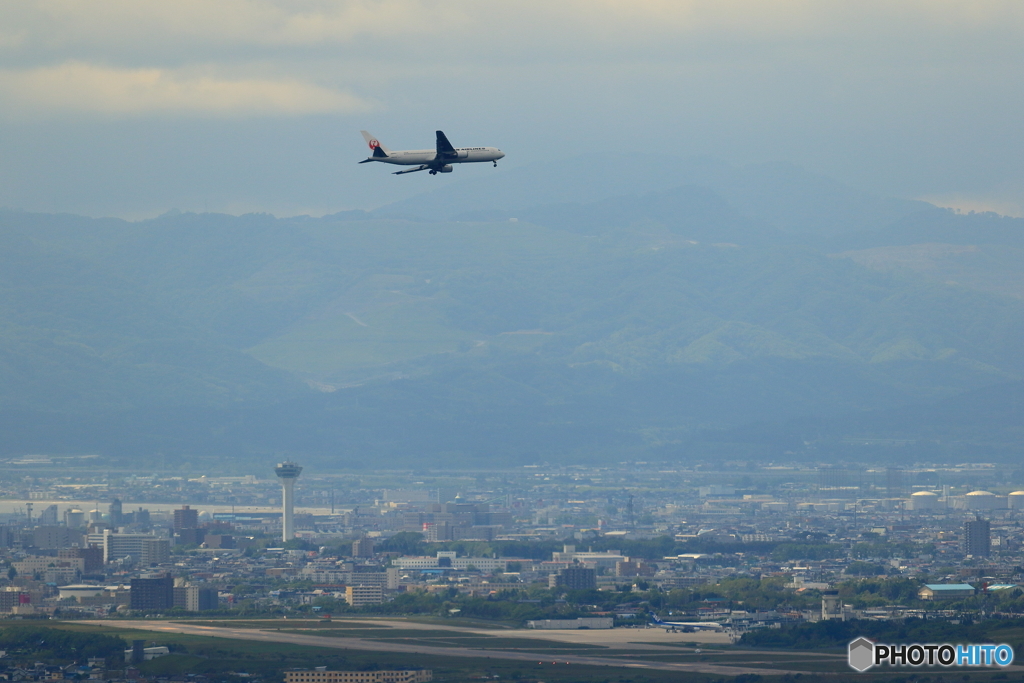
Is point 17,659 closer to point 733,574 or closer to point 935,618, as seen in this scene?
point 935,618

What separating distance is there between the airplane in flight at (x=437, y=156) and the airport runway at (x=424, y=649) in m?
18.1

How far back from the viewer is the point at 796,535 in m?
165

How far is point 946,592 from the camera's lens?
347ft

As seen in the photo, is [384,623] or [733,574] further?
[733,574]

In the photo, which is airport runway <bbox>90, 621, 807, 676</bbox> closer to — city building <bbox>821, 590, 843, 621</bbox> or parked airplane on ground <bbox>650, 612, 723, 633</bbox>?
parked airplane on ground <bbox>650, 612, 723, 633</bbox>

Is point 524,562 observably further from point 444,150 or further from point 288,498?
point 444,150

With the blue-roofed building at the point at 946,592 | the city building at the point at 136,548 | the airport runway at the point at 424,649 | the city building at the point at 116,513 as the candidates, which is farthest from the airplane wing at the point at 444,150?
the city building at the point at 116,513

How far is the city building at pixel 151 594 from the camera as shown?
363ft

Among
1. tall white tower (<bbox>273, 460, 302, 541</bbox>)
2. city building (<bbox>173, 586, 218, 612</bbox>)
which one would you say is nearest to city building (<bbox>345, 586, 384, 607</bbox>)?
city building (<bbox>173, 586, 218, 612</bbox>)

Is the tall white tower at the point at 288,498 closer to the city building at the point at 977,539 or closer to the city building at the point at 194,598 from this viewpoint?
the city building at the point at 977,539

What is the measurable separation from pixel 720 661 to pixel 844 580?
39.2 m

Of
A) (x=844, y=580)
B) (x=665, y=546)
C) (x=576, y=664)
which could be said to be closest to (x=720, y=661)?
(x=576, y=664)

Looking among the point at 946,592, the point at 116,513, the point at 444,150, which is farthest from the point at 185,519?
the point at 444,150

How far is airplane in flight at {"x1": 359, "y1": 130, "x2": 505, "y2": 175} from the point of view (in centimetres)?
8612
